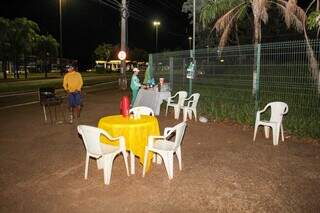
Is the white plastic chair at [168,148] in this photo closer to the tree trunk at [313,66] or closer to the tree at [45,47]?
the tree trunk at [313,66]

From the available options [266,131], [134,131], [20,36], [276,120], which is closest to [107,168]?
[134,131]

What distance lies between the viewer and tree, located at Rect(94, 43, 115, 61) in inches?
3167

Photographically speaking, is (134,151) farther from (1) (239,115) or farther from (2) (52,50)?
(2) (52,50)

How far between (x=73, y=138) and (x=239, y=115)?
4.93 m

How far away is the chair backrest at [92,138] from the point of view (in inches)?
213

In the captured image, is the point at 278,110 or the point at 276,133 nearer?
the point at 276,133

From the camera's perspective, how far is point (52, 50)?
53.5 m

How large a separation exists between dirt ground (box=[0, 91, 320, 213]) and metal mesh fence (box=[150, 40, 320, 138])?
0.99 metres

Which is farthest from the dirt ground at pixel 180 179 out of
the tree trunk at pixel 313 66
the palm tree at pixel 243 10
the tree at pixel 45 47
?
the tree at pixel 45 47

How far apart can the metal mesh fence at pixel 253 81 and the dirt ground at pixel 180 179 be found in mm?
988

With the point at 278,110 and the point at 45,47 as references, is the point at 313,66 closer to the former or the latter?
the point at 278,110

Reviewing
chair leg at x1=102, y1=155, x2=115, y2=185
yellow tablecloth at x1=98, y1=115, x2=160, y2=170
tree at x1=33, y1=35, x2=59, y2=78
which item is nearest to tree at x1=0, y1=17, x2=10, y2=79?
tree at x1=33, y1=35, x2=59, y2=78

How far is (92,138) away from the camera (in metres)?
5.50

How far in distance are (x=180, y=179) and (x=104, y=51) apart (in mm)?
77276
